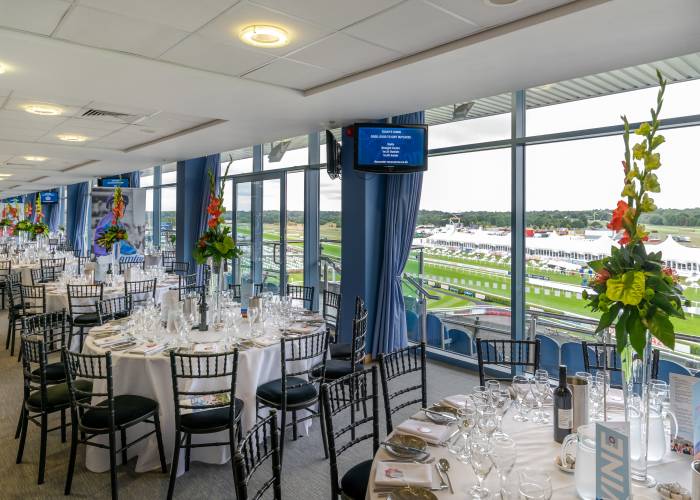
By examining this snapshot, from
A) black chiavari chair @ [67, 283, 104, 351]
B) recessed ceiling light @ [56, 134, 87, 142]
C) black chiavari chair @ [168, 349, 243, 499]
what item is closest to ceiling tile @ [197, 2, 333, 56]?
black chiavari chair @ [168, 349, 243, 499]

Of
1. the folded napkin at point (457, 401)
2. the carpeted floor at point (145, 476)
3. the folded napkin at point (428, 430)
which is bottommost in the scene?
the carpeted floor at point (145, 476)

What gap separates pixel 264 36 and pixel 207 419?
2.78m

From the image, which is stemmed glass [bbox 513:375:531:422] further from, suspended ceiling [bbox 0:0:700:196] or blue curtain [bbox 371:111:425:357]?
blue curtain [bbox 371:111:425:357]

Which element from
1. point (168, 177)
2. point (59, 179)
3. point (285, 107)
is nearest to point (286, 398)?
point (285, 107)

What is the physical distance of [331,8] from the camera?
3.04 meters

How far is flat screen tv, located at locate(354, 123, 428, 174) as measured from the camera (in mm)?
5543

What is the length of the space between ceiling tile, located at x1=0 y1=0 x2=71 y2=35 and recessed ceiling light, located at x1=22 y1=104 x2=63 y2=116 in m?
2.76

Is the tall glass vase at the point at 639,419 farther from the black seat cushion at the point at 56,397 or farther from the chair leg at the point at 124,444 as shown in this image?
the black seat cushion at the point at 56,397

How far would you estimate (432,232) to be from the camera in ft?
21.6

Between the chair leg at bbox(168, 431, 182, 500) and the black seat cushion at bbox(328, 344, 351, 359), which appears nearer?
the chair leg at bbox(168, 431, 182, 500)

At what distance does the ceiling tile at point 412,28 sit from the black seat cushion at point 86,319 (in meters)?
5.12

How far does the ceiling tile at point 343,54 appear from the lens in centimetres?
364

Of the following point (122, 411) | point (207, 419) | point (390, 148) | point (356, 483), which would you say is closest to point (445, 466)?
point (356, 483)

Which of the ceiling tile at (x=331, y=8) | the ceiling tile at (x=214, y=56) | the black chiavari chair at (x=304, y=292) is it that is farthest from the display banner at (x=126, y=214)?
the ceiling tile at (x=331, y=8)
